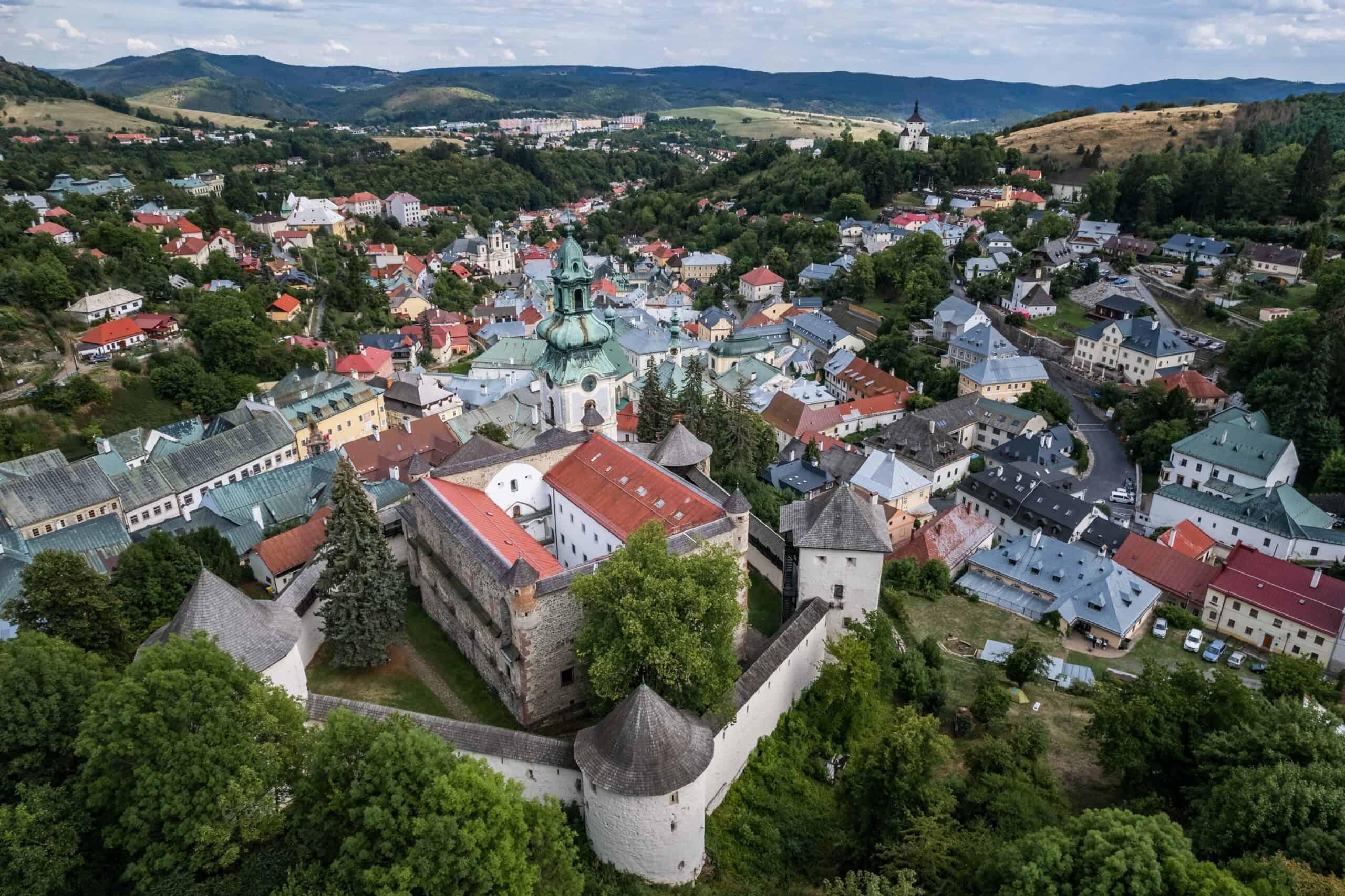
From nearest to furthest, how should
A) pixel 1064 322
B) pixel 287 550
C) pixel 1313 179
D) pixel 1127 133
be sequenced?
pixel 287 550 → pixel 1064 322 → pixel 1313 179 → pixel 1127 133

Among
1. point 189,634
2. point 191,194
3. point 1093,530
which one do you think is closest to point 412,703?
point 189,634

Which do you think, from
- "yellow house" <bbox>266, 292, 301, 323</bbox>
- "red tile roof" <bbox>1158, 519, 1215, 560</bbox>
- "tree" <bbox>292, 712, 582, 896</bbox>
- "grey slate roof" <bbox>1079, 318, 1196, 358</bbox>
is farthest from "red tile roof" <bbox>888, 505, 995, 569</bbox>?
"yellow house" <bbox>266, 292, 301, 323</bbox>

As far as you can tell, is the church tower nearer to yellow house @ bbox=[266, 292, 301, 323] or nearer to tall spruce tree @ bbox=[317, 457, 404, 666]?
tall spruce tree @ bbox=[317, 457, 404, 666]

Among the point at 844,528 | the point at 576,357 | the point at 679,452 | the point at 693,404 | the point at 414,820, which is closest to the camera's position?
the point at 414,820

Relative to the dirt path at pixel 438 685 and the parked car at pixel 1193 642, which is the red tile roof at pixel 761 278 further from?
the dirt path at pixel 438 685

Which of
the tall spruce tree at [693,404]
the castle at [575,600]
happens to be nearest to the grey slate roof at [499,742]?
the castle at [575,600]

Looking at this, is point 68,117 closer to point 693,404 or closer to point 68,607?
point 693,404

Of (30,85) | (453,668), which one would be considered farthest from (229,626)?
(30,85)

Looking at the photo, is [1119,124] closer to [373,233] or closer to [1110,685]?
[373,233]
